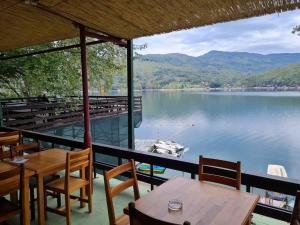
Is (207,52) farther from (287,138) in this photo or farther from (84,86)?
(84,86)

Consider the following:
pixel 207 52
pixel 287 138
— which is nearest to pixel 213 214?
pixel 287 138

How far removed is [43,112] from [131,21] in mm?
6771

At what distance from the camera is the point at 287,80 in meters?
9.80

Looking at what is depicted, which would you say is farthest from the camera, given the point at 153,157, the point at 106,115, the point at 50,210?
the point at 106,115

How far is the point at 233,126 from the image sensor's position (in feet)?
112

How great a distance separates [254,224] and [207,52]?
184 ft

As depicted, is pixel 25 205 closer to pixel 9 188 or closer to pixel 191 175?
pixel 9 188

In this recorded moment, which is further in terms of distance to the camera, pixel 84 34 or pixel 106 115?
pixel 106 115

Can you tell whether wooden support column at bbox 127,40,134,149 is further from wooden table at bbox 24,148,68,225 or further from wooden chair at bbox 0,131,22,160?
wooden chair at bbox 0,131,22,160

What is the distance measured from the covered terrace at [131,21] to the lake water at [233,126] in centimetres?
1138

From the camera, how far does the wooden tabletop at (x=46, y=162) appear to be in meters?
2.75

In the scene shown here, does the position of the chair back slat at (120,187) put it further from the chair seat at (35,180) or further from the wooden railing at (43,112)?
the wooden railing at (43,112)

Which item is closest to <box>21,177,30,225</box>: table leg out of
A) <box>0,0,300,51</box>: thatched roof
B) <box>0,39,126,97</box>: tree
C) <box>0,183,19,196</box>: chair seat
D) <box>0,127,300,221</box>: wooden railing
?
<box>0,183,19,196</box>: chair seat

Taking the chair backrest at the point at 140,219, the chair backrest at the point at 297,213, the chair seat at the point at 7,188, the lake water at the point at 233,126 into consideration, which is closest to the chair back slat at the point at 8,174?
the chair seat at the point at 7,188
